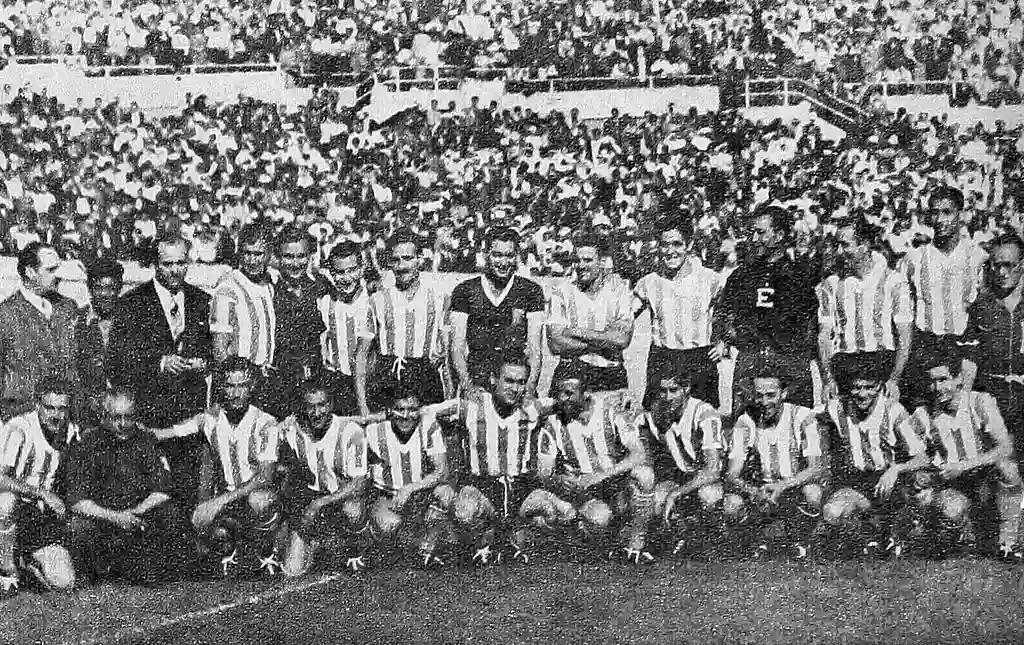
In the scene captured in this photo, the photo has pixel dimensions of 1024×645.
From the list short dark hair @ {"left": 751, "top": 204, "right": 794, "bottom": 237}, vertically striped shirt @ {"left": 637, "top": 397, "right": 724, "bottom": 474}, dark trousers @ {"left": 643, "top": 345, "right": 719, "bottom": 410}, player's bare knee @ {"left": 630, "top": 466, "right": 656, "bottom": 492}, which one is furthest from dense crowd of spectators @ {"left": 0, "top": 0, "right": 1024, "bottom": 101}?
player's bare knee @ {"left": 630, "top": 466, "right": 656, "bottom": 492}

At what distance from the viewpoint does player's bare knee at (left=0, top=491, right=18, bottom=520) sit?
338cm

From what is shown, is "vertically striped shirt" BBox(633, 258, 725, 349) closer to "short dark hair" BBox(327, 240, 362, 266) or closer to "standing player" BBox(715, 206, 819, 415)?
"standing player" BBox(715, 206, 819, 415)

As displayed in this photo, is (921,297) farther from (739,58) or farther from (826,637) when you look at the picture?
(826,637)

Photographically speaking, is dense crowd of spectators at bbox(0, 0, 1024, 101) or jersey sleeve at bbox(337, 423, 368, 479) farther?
jersey sleeve at bbox(337, 423, 368, 479)

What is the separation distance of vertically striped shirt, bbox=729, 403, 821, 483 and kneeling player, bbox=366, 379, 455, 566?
3.84 feet

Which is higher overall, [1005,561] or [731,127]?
[731,127]

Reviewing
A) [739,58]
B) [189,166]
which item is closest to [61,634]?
[189,166]

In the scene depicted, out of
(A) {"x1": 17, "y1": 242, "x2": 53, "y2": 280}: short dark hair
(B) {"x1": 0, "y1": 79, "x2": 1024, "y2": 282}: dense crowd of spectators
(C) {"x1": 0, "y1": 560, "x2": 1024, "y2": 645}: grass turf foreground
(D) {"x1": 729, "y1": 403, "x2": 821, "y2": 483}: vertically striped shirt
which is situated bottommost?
(C) {"x1": 0, "y1": 560, "x2": 1024, "y2": 645}: grass turf foreground

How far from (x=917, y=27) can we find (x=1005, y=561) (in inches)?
83.8

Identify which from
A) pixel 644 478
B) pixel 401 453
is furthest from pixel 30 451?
pixel 644 478

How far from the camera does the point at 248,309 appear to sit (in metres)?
3.38

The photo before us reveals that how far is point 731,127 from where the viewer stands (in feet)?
10.9

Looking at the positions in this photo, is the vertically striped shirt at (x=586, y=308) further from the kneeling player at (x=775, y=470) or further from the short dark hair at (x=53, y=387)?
the short dark hair at (x=53, y=387)

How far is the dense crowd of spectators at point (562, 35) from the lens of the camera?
331cm
